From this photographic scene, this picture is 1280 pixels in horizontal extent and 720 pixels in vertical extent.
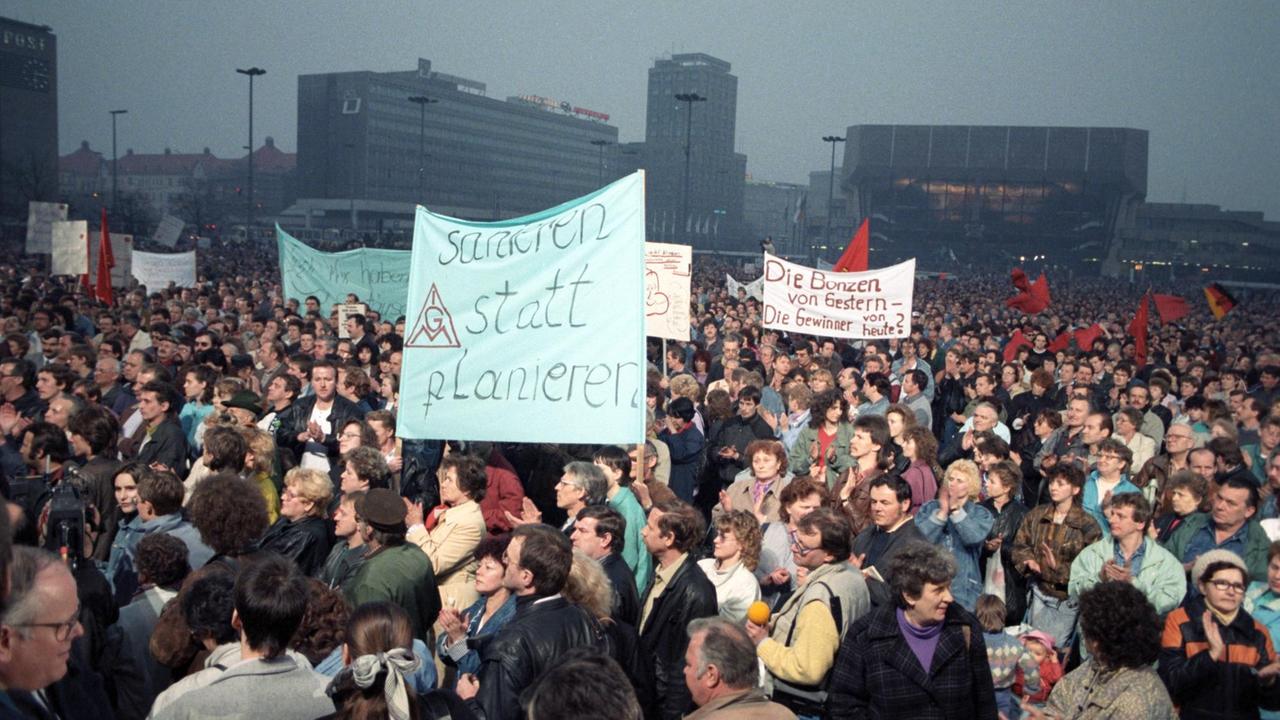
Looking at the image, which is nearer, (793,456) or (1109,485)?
(1109,485)

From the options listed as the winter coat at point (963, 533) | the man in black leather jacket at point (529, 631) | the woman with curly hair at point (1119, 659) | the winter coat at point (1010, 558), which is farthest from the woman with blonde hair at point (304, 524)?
the winter coat at point (1010, 558)

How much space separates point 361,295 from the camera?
1909 cm

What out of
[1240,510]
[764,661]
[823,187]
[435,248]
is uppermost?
[823,187]

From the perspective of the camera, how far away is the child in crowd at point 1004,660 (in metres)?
4.67

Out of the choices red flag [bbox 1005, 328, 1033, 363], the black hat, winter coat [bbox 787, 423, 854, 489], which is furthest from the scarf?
red flag [bbox 1005, 328, 1033, 363]

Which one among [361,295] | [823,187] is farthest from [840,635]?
[823,187]

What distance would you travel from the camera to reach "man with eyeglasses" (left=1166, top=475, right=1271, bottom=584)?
6156 millimetres

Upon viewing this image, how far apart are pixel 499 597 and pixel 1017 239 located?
4092 inches

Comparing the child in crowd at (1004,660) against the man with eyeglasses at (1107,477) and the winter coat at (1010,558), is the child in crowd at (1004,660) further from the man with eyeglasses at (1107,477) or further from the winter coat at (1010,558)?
the man with eyeglasses at (1107,477)

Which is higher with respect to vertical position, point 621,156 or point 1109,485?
point 621,156

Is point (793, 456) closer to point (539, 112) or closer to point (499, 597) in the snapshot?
point (499, 597)

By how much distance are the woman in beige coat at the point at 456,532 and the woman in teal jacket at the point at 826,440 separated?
3.36 metres

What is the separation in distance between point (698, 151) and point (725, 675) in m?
173

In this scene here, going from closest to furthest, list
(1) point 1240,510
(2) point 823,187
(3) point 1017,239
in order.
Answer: (1) point 1240,510 < (3) point 1017,239 < (2) point 823,187
